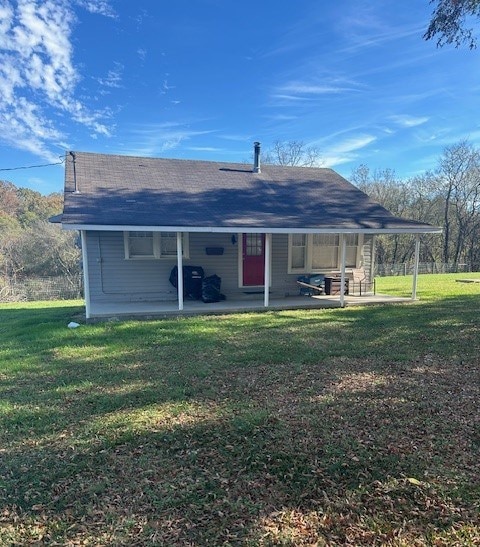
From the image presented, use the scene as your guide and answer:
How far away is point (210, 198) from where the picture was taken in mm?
10211

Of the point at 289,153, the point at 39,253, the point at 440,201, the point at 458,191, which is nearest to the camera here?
the point at 39,253

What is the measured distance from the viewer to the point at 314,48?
1368cm

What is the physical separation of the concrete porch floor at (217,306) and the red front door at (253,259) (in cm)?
73

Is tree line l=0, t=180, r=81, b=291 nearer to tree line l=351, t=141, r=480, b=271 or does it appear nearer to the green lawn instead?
the green lawn

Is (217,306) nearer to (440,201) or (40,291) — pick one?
(40,291)

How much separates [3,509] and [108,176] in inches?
376

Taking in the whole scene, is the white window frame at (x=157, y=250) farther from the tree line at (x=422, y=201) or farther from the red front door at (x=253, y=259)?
the tree line at (x=422, y=201)

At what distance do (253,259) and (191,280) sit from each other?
1.99m

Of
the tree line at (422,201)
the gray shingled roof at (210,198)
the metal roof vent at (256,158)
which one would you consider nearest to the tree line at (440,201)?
the tree line at (422,201)

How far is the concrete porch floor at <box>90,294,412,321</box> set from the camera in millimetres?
8422

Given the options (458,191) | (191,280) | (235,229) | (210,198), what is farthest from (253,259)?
(458,191)

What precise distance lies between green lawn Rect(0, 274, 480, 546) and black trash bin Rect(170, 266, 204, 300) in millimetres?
3956

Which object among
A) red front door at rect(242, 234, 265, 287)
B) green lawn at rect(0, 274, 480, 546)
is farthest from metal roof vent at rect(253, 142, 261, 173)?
green lawn at rect(0, 274, 480, 546)

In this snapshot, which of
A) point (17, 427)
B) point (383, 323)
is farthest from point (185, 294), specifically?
point (17, 427)
